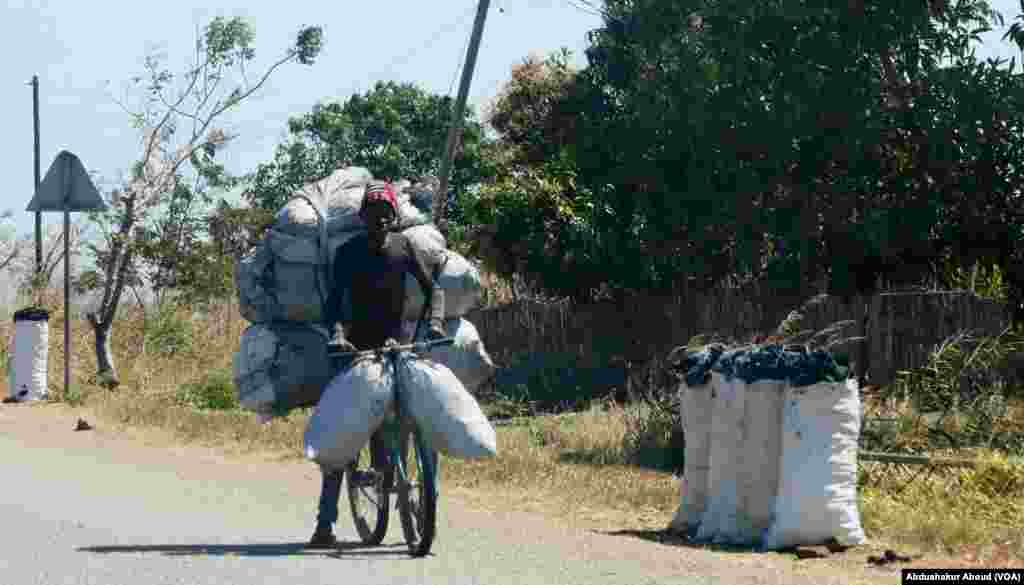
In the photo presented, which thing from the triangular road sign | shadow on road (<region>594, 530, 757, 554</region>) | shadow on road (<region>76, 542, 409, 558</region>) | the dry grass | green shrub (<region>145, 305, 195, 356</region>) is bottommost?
shadow on road (<region>594, 530, 757, 554</region>)

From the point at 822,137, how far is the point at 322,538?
13.2m

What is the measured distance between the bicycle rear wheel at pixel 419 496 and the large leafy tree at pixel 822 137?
41.5 feet

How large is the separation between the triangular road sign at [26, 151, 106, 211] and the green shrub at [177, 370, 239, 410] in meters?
2.59

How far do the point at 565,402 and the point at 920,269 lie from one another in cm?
488

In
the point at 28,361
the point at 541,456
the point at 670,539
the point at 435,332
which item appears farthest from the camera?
the point at 28,361

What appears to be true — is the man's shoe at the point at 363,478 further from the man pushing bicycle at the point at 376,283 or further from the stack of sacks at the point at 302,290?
the stack of sacks at the point at 302,290

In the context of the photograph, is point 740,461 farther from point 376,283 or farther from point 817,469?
point 376,283

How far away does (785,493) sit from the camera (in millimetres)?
10602

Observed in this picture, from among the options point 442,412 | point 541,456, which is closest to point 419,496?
point 442,412

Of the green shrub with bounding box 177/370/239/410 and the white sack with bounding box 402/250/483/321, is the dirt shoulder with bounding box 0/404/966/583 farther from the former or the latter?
the green shrub with bounding box 177/370/239/410

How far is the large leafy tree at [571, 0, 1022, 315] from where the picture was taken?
862 inches

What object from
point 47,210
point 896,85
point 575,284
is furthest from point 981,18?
point 47,210

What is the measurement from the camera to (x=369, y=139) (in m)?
52.1

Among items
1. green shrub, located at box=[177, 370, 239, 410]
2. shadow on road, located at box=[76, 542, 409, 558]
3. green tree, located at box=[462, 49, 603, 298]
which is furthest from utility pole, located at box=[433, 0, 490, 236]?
shadow on road, located at box=[76, 542, 409, 558]
